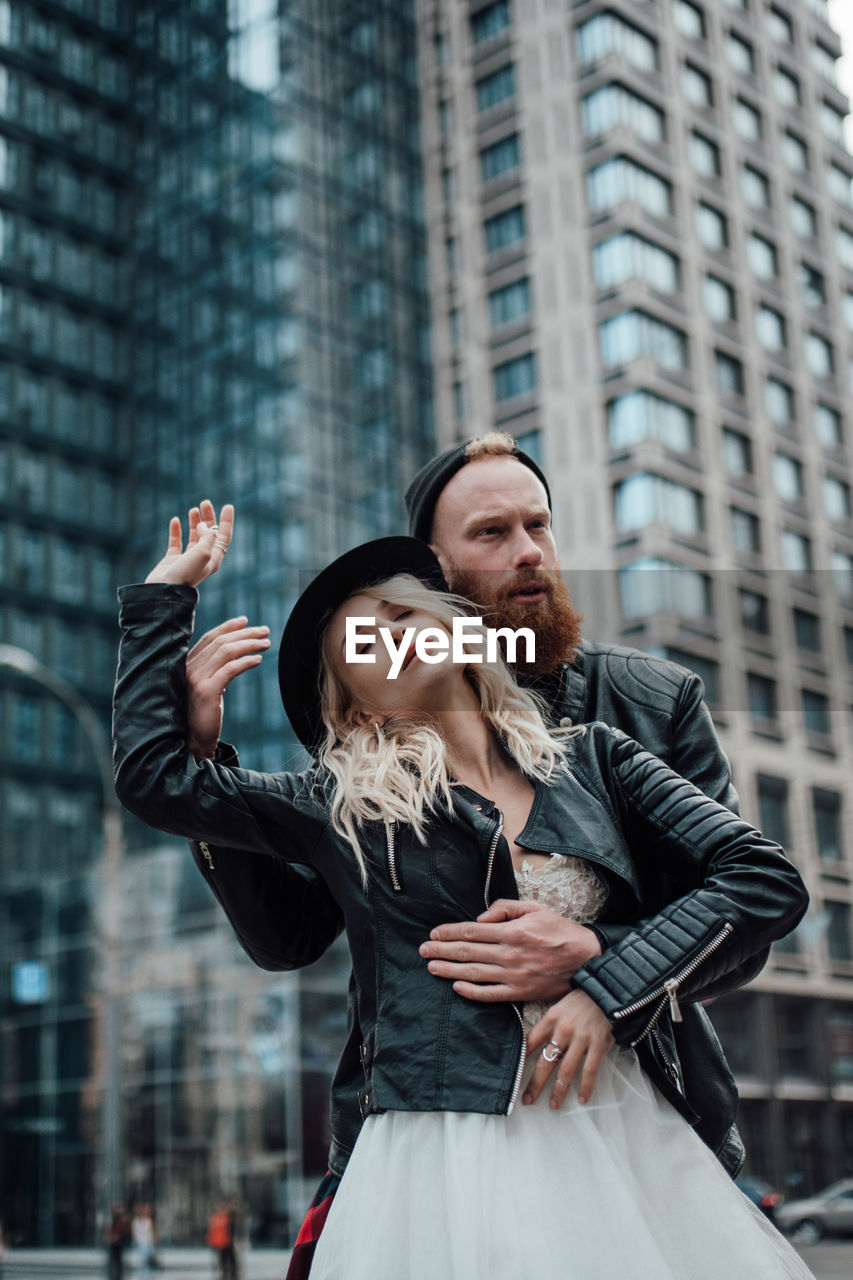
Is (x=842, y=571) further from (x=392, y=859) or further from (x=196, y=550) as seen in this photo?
(x=392, y=859)

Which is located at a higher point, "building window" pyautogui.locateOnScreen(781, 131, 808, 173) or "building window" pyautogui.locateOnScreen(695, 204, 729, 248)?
"building window" pyautogui.locateOnScreen(781, 131, 808, 173)

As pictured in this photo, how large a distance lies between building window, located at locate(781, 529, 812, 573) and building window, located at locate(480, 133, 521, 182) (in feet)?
49.2

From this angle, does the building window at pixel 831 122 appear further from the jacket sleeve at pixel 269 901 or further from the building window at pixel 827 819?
the jacket sleeve at pixel 269 901

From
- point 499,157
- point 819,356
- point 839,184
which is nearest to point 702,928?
point 499,157

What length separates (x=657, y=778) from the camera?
2531 millimetres

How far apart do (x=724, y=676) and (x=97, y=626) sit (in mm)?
22038

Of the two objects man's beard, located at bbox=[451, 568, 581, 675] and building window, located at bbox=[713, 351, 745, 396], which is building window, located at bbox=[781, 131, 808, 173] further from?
man's beard, located at bbox=[451, 568, 581, 675]

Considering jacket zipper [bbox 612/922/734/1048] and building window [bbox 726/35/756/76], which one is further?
building window [bbox 726/35/756/76]

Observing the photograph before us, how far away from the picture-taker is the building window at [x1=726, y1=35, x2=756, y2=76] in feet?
162

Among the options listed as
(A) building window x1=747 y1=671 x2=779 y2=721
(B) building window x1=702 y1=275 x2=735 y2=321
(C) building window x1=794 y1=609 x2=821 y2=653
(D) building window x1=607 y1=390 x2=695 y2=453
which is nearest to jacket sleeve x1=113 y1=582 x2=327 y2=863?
(D) building window x1=607 y1=390 x2=695 y2=453

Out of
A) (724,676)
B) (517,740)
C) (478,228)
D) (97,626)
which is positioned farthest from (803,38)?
(517,740)

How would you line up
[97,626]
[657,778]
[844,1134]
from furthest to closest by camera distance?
[97,626]
[844,1134]
[657,778]

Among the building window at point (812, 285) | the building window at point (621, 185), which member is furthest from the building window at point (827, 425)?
the building window at point (621, 185)

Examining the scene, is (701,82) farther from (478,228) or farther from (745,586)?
(745,586)
